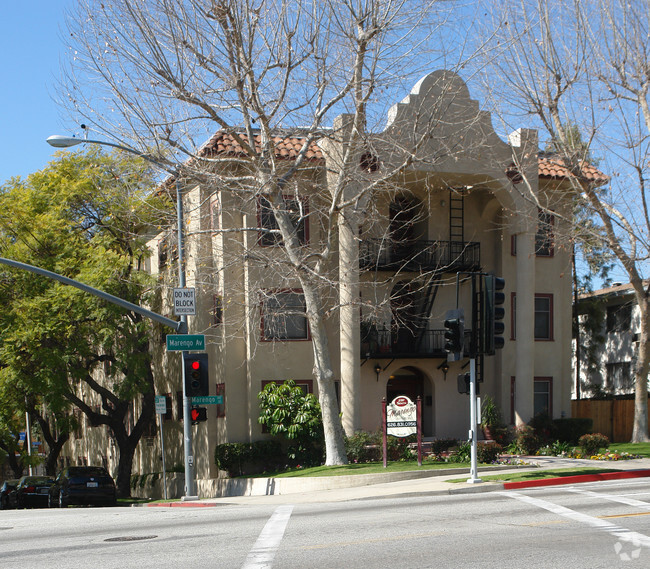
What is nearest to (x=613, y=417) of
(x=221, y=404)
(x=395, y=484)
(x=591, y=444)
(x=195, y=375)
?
(x=591, y=444)

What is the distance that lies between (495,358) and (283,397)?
27.8ft

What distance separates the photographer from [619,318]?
40219 mm

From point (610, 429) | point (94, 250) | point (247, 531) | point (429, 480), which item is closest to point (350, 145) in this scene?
point (429, 480)

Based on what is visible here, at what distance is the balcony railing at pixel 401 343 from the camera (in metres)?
26.7

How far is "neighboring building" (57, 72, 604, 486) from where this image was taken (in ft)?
83.4

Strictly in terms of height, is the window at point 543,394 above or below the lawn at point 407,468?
above

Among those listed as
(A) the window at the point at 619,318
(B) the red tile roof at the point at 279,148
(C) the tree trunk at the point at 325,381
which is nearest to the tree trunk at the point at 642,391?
(B) the red tile roof at the point at 279,148

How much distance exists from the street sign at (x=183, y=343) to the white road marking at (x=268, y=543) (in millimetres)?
7246

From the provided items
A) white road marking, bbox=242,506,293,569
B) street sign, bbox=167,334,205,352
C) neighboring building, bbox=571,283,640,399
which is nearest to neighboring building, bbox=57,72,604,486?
street sign, bbox=167,334,205,352

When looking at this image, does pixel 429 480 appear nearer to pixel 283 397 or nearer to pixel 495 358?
pixel 283 397

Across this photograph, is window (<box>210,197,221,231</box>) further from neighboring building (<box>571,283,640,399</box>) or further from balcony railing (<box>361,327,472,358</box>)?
neighboring building (<box>571,283,640,399</box>)

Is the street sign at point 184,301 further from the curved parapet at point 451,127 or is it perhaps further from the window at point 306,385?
the curved parapet at point 451,127

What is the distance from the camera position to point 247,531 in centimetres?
1159

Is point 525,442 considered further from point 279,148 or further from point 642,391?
point 279,148
